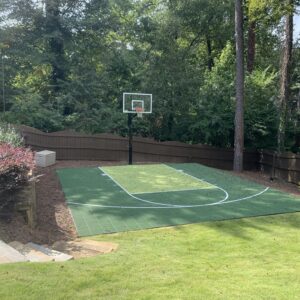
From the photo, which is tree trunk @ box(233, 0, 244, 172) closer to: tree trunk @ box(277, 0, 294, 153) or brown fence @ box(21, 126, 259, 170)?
tree trunk @ box(277, 0, 294, 153)

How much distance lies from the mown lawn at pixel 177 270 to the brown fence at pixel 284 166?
270 inches

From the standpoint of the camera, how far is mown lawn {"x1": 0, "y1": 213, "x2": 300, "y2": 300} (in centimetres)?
311

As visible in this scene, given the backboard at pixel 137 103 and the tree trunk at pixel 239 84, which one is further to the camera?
the backboard at pixel 137 103

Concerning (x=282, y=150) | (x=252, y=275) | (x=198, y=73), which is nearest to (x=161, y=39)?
(x=198, y=73)

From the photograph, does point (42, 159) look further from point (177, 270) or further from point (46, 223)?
point (177, 270)

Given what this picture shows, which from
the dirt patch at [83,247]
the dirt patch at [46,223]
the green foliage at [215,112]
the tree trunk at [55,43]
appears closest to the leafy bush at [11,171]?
the dirt patch at [46,223]

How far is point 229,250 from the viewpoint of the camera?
509 cm

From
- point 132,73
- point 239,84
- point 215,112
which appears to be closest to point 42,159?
point 132,73

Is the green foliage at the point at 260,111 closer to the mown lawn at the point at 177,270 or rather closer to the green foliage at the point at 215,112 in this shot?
the green foliage at the point at 215,112

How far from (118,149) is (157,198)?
6.34m

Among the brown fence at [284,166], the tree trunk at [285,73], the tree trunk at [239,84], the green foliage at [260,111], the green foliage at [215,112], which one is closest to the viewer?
the tree trunk at [285,73]

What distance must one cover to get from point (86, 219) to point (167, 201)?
208 centimetres

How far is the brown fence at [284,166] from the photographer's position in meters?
12.5

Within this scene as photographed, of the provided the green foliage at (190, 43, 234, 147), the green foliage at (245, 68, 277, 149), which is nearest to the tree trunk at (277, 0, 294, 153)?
the green foliage at (245, 68, 277, 149)
